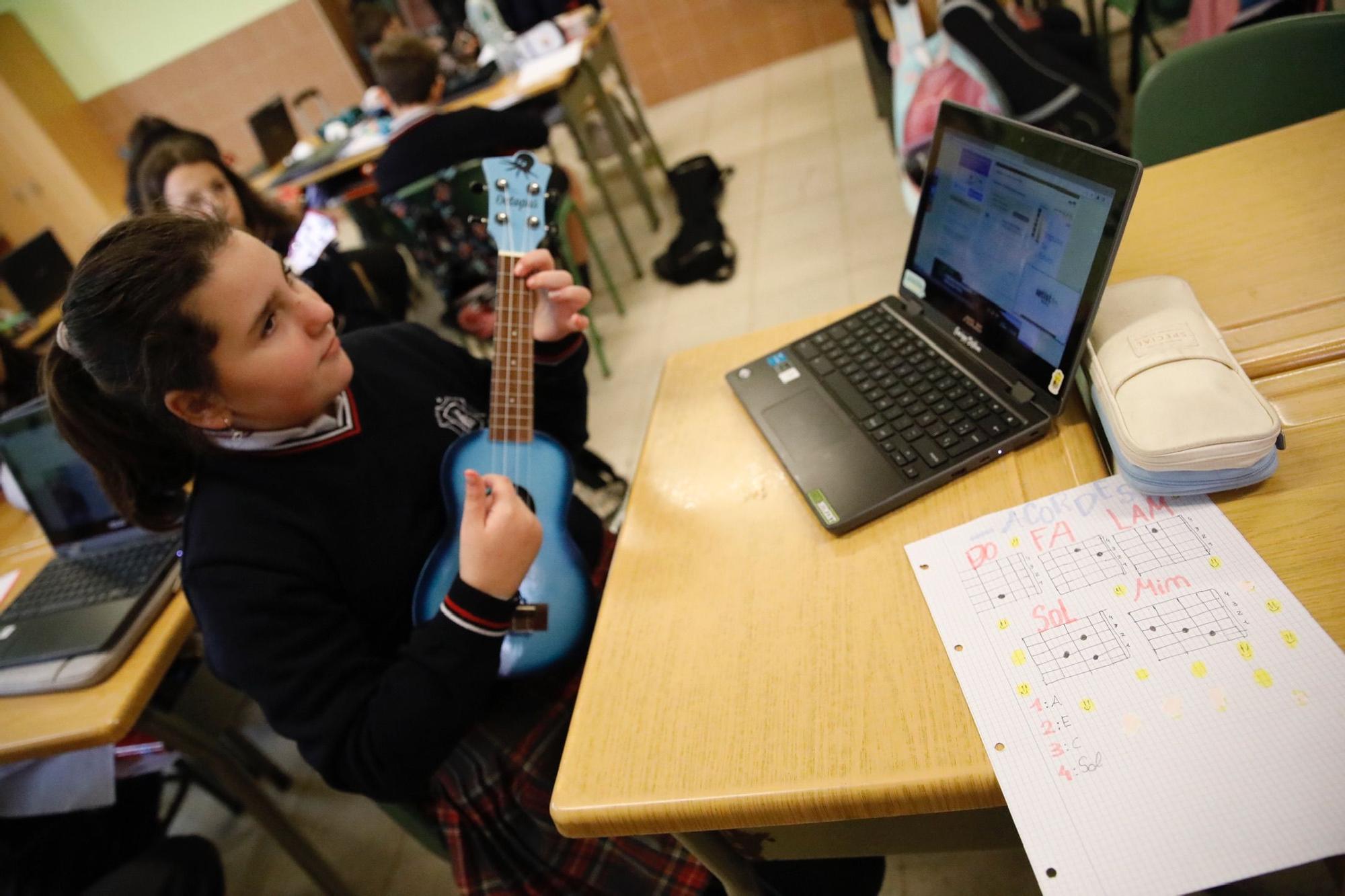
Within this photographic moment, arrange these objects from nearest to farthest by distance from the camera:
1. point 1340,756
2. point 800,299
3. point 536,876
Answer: point 1340,756
point 536,876
point 800,299

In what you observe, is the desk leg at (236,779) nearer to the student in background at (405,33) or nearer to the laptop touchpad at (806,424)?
the laptop touchpad at (806,424)

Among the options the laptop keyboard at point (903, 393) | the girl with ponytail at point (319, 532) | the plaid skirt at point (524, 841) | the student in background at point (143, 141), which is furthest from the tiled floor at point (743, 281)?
the student in background at point (143, 141)

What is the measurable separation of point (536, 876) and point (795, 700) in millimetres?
588

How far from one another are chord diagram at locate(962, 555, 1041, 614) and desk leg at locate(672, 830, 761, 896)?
314mm

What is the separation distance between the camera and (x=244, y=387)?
2.63 ft

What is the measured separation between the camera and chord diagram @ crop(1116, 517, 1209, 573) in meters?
0.54

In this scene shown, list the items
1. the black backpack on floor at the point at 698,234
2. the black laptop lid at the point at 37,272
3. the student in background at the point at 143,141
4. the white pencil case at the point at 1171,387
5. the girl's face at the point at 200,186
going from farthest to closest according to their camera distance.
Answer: the black laptop lid at the point at 37,272 → the black backpack on floor at the point at 698,234 → the student in background at the point at 143,141 → the girl's face at the point at 200,186 → the white pencil case at the point at 1171,387

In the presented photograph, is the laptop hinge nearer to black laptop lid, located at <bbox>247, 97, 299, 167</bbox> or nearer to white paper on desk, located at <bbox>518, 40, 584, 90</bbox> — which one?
white paper on desk, located at <bbox>518, 40, 584, 90</bbox>

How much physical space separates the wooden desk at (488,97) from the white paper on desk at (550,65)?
0.06ft

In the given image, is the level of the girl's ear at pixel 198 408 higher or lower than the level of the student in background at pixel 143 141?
lower

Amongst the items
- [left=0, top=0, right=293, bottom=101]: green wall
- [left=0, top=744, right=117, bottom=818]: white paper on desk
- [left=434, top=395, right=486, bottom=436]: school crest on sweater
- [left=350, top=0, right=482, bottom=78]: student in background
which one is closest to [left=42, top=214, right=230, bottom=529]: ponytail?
[left=434, top=395, right=486, bottom=436]: school crest on sweater

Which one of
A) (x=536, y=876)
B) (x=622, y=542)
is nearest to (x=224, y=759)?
(x=536, y=876)

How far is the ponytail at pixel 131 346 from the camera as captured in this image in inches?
28.7

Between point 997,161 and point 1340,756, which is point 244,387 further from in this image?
point 1340,756
